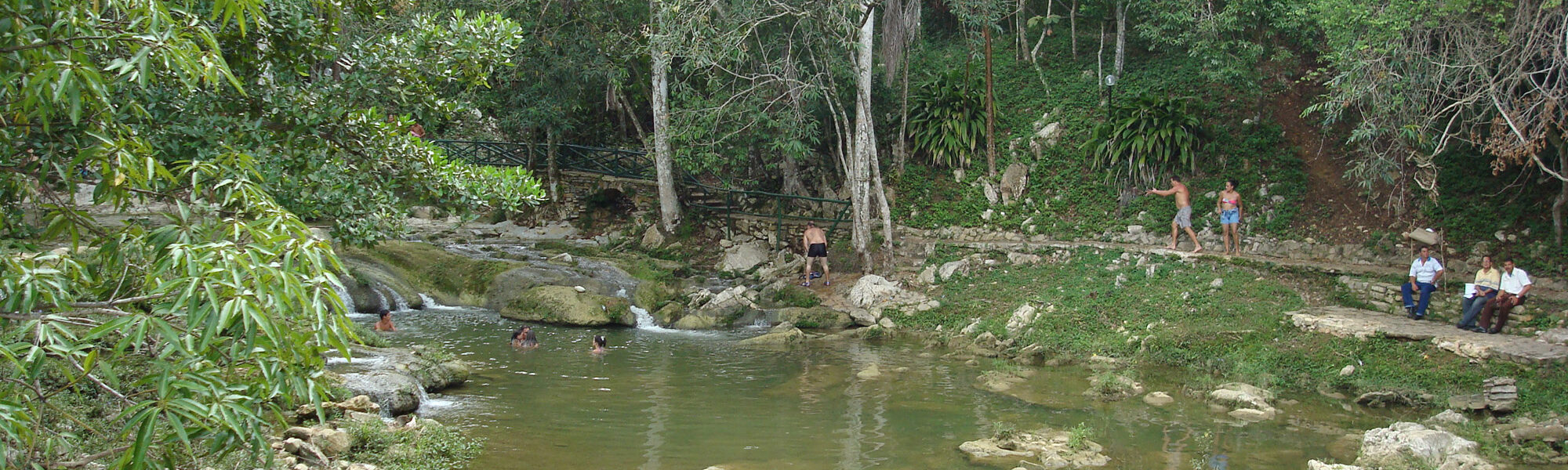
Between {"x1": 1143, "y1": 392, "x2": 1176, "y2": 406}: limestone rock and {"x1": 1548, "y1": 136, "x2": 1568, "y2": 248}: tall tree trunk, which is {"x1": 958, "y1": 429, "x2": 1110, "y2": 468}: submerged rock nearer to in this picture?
{"x1": 1143, "y1": 392, "x2": 1176, "y2": 406}: limestone rock

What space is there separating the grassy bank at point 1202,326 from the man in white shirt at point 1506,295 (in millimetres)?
838

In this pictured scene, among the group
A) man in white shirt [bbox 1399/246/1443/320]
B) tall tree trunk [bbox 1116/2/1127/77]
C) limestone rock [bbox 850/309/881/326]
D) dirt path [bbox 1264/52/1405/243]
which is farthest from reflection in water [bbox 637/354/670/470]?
tall tree trunk [bbox 1116/2/1127/77]

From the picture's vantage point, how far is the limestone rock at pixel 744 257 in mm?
20234

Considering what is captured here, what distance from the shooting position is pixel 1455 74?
1189 centimetres

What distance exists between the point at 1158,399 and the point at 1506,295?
4.33m

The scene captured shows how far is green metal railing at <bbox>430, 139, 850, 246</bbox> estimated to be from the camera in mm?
20641

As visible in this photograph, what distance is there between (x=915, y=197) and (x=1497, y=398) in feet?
36.8

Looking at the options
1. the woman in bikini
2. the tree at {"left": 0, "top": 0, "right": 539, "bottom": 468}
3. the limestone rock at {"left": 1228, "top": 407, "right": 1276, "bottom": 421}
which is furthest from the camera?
the woman in bikini

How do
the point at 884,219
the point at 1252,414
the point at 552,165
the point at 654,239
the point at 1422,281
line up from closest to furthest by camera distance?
the point at 1252,414
the point at 1422,281
the point at 884,219
the point at 654,239
the point at 552,165

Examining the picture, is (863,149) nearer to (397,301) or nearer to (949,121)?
(949,121)

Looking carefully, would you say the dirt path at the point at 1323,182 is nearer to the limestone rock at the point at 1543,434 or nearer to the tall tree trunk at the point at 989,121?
the tall tree trunk at the point at 989,121

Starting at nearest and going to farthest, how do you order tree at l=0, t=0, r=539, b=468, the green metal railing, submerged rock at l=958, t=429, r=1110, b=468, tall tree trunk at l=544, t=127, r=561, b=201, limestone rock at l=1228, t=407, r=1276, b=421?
1. tree at l=0, t=0, r=539, b=468
2. submerged rock at l=958, t=429, r=1110, b=468
3. limestone rock at l=1228, t=407, r=1276, b=421
4. the green metal railing
5. tall tree trunk at l=544, t=127, r=561, b=201

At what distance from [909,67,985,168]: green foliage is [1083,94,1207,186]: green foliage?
2.82m

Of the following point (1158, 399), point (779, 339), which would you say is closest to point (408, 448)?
point (779, 339)
